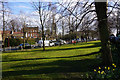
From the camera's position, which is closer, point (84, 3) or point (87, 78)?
point (87, 78)

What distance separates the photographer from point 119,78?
5.05m

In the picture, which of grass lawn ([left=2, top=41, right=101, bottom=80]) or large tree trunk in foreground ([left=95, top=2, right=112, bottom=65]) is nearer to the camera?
grass lawn ([left=2, top=41, right=101, bottom=80])

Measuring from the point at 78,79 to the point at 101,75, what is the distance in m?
1.04

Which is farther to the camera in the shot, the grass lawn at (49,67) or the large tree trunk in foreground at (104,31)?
the large tree trunk in foreground at (104,31)

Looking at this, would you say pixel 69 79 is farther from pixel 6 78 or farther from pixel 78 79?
pixel 6 78

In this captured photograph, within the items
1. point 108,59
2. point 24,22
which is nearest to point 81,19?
point 108,59

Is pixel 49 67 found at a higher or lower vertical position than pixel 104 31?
lower

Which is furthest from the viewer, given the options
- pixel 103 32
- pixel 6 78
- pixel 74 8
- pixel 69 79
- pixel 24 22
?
pixel 24 22

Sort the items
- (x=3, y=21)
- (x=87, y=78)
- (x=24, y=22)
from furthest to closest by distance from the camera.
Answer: (x=24, y=22) → (x=3, y=21) → (x=87, y=78)

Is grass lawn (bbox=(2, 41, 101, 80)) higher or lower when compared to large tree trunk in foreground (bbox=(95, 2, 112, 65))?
lower

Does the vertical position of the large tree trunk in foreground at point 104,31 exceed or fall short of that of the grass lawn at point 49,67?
it exceeds it

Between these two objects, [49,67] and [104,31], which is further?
[49,67]

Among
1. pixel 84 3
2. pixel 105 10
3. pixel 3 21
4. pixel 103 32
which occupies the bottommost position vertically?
pixel 103 32

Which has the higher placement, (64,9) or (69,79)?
(64,9)
